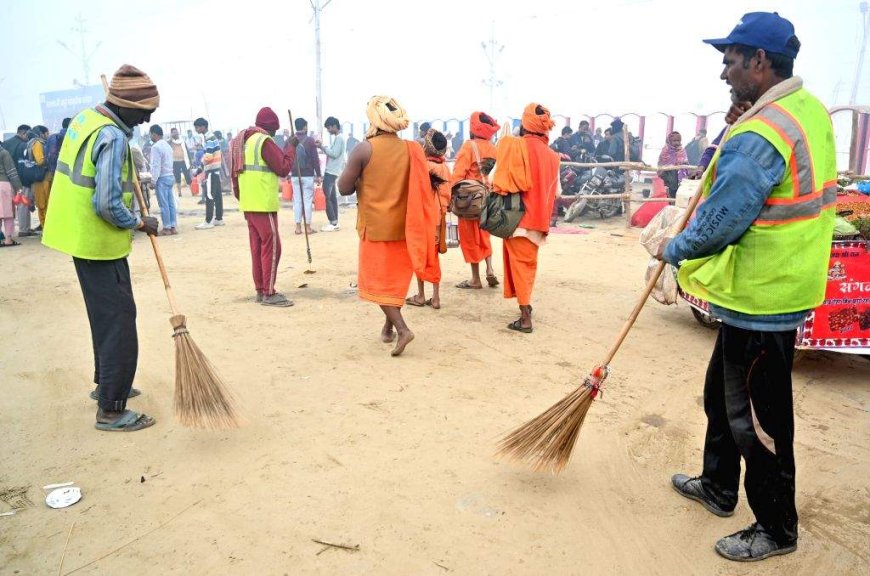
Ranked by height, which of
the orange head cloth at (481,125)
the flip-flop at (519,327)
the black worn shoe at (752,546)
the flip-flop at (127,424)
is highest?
the orange head cloth at (481,125)

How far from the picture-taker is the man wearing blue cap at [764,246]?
2.16 meters

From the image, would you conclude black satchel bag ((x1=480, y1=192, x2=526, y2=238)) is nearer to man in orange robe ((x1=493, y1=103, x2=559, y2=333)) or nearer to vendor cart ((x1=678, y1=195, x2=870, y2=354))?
man in orange robe ((x1=493, y1=103, x2=559, y2=333))

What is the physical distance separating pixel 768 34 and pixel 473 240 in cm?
432

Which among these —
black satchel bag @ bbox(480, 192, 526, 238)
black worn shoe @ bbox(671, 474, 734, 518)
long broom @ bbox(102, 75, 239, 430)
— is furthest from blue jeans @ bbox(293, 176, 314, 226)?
black worn shoe @ bbox(671, 474, 734, 518)

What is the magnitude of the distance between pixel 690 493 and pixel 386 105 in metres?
3.22

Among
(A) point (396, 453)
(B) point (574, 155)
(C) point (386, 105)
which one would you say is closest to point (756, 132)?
(A) point (396, 453)

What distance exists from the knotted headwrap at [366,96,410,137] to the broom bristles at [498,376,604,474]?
2.50m

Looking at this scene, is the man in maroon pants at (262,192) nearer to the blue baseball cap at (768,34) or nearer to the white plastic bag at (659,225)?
the white plastic bag at (659,225)

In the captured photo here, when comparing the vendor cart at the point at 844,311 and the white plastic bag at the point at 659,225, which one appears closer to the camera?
the vendor cart at the point at 844,311

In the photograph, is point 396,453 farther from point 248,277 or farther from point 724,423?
point 248,277

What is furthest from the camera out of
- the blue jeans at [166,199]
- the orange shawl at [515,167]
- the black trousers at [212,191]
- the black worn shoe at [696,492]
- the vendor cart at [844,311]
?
the black trousers at [212,191]

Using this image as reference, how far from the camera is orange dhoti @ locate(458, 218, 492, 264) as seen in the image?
6.35 meters

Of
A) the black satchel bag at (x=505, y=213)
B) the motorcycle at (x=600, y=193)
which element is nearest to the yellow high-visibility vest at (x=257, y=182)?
the black satchel bag at (x=505, y=213)

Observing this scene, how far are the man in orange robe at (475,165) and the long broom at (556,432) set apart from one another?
141 inches
